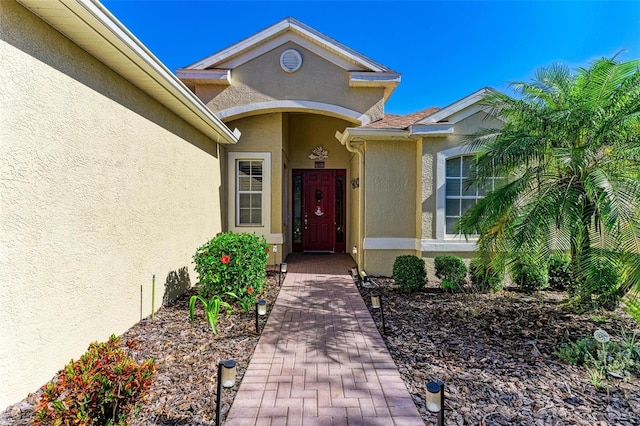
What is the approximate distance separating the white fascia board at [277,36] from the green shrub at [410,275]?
5419 mm

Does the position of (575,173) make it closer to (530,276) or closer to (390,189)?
(530,276)

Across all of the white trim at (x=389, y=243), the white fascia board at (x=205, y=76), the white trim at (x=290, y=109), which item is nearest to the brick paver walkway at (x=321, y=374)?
the white trim at (x=389, y=243)

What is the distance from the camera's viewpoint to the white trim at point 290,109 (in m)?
8.84

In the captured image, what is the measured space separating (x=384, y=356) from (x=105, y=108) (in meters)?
4.71

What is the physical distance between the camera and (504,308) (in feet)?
19.0

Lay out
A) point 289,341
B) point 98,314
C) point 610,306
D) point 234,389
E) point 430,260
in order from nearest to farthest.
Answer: point 234,389, point 98,314, point 289,341, point 610,306, point 430,260

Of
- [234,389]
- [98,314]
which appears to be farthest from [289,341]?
[98,314]

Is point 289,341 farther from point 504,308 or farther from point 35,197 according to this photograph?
point 504,308

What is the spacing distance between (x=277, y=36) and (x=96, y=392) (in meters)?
8.95

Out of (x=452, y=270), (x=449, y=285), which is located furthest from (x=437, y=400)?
(x=452, y=270)

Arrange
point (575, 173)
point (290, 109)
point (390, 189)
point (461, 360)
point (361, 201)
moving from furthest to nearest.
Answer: point (290, 109) → point (361, 201) → point (390, 189) → point (575, 173) → point (461, 360)

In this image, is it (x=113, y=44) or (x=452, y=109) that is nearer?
(x=113, y=44)

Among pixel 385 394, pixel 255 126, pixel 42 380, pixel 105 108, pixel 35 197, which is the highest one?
pixel 255 126

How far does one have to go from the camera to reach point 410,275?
663 centimetres
